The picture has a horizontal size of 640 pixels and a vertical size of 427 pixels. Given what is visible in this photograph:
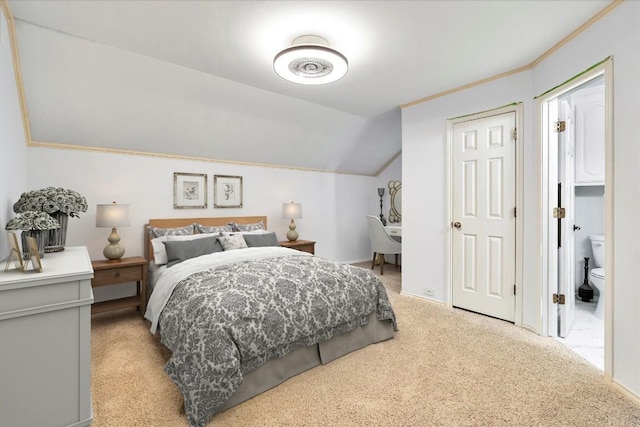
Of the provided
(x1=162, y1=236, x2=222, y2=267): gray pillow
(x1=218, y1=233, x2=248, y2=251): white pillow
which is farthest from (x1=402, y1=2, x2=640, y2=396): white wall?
(x1=162, y1=236, x2=222, y2=267): gray pillow

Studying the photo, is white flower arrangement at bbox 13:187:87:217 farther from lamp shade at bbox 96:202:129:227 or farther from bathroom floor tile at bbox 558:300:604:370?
bathroom floor tile at bbox 558:300:604:370

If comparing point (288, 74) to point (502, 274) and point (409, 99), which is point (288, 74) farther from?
point (502, 274)

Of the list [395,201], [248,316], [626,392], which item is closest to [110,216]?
[248,316]

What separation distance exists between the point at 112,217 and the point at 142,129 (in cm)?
102

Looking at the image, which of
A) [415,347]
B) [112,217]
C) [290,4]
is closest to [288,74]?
[290,4]

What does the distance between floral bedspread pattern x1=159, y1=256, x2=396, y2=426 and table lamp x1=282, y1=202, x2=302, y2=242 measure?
74.0 inches

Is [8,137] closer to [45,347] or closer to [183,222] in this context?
[45,347]

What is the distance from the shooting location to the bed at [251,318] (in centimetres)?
163

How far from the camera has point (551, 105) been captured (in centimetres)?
260

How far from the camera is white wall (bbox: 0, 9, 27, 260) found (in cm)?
188

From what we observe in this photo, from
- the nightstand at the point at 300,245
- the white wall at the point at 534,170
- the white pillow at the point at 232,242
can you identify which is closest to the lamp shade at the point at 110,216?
the white pillow at the point at 232,242

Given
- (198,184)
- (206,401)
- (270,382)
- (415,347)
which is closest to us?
(206,401)

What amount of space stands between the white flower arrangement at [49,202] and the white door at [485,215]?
3.50m

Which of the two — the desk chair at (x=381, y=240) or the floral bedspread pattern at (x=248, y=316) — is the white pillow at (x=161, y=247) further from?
the desk chair at (x=381, y=240)
